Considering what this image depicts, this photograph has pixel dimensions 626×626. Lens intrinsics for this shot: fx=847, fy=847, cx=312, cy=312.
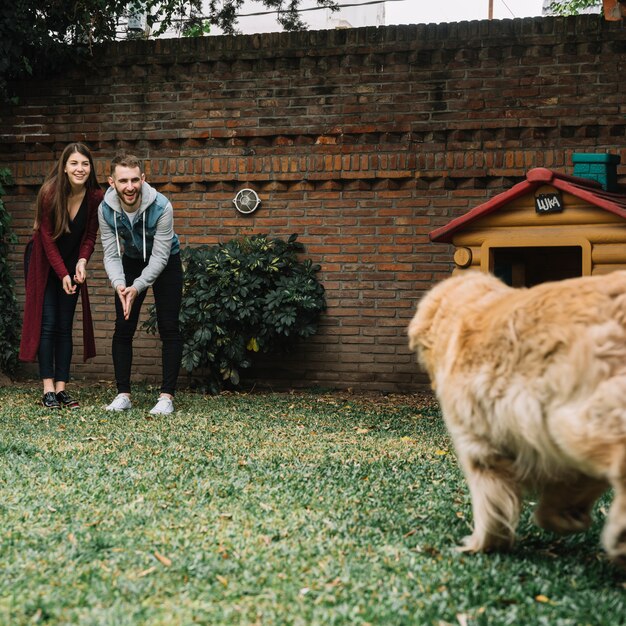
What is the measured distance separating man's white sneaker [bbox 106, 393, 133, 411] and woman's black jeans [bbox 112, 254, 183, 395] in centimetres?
7

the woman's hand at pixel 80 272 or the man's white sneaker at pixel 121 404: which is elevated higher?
the woman's hand at pixel 80 272

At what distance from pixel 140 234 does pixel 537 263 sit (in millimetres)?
3295

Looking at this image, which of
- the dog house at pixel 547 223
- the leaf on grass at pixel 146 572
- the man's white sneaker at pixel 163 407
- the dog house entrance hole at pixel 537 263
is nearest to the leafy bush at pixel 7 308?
the man's white sneaker at pixel 163 407

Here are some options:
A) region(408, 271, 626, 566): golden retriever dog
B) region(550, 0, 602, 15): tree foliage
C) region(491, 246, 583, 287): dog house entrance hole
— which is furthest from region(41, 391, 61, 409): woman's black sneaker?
region(550, 0, 602, 15): tree foliage

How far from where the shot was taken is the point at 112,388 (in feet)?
27.2

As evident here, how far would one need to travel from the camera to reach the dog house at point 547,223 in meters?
5.63

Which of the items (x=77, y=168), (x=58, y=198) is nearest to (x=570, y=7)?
(x=77, y=168)

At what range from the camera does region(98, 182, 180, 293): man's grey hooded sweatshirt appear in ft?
21.3

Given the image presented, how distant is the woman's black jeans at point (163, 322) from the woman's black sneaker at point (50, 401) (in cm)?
50

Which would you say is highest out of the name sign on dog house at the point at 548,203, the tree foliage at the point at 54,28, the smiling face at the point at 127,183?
the tree foliage at the point at 54,28

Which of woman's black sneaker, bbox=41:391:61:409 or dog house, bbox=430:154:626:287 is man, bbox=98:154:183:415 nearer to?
woman's black sneaker, bbox=41:391:61:409

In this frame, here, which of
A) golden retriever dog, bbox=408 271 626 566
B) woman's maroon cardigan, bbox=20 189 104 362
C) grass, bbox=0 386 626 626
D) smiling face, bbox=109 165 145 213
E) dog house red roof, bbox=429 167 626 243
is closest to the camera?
golden retriever dog, bbox=408 271 626 566

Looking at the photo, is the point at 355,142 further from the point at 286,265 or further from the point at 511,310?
the point at 511,310

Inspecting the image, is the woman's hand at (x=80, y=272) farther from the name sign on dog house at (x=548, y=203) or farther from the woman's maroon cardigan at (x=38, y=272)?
the name sign on dog house at (x=548, y=203)
